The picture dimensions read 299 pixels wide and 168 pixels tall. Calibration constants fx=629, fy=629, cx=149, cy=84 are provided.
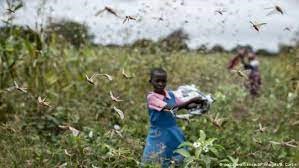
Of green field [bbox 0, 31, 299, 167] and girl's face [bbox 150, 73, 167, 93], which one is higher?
girl's face [bbox 150, 73, 167, 93]

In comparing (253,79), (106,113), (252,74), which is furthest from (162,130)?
(252,74)

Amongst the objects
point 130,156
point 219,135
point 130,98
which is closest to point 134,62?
point 130,98

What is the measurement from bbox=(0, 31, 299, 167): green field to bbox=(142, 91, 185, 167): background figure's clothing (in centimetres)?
14

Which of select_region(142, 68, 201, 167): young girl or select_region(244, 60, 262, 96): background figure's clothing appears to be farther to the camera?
select_region(244, 60, 262, 96): background figure's clothing

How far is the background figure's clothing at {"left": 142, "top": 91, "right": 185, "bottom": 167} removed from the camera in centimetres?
478

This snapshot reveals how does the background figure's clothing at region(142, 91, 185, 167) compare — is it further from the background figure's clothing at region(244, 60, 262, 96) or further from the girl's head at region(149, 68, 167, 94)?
the background figure's clothing at region(244, 60, 262, 96)

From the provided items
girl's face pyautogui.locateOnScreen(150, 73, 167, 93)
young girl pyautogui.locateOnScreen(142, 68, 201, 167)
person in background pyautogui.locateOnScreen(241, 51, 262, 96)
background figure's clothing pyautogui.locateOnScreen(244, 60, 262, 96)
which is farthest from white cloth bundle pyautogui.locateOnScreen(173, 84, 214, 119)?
person in background pyautogui.locateOnScreen(241, 51, 262, 96)

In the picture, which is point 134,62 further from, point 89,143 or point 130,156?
point 130,156

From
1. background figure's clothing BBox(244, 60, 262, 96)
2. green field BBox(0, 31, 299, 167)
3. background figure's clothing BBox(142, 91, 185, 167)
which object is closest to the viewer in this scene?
background figure's clothing BBox(142, 91, 185, 167)

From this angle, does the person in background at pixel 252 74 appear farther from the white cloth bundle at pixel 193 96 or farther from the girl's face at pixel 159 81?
the girl's face at pixel 159 81

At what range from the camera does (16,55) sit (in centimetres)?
704

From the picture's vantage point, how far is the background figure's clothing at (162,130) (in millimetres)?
4776

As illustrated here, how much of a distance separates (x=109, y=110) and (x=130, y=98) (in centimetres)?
52

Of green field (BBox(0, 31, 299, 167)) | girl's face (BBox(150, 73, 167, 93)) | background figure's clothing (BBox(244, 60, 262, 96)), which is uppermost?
girl's face (BBox(150, 73, 167, 93))
